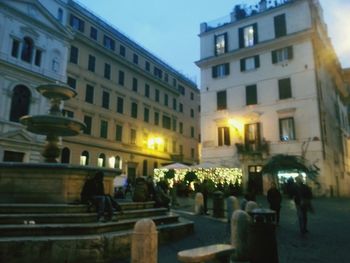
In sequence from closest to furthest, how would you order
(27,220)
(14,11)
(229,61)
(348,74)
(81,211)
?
(27,220) → (81,211) → (14,11) → (229,61) → (348,74)

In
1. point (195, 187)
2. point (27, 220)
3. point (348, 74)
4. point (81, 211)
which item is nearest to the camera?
point (27, 220)

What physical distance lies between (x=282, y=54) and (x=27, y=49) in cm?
2134

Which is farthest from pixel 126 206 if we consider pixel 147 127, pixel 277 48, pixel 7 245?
pixel 147 127

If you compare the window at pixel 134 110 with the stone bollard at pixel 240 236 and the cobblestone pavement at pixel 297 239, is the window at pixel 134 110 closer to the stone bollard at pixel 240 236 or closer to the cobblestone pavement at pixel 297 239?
the cobblestone pavement at pixel 297 239

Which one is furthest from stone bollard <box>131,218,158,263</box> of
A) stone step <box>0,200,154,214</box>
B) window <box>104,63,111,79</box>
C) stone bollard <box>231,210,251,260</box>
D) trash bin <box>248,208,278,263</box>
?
window <box>104,63,111,79</box>

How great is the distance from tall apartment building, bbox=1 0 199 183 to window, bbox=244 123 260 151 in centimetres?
1434

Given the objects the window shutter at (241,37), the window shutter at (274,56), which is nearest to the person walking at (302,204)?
the window shutter at (274,56)

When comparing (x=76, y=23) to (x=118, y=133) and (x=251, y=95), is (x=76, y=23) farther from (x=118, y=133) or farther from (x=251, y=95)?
(x=251, y=95)

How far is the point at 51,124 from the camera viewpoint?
1064 centimetres

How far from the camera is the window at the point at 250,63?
90.2ft

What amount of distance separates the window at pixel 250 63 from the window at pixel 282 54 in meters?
1.41

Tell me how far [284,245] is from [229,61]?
76.7 feet

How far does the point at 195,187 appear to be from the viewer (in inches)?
909

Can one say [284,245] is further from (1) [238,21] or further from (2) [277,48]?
(1) [238,21]
